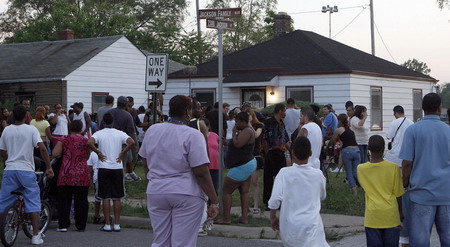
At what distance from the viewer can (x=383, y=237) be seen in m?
7.38

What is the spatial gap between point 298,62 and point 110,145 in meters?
16.4

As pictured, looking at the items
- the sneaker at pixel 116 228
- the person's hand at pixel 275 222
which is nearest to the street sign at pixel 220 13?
the sneaker at pixel 116 228

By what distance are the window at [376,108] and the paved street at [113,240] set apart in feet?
55.1

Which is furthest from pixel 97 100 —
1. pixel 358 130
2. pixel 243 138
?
pixel 243 138

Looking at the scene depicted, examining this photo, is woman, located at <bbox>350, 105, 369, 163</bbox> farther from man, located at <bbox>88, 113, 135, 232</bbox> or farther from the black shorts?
the black shorts

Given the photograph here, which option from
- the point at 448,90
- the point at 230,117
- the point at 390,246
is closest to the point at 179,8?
the point at 230,117

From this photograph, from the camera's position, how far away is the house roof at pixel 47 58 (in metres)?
30.5

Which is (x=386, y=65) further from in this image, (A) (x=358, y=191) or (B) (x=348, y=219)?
(B) (x=348, y=219)

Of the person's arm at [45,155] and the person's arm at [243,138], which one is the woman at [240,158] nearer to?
the person's arm at [243,138]

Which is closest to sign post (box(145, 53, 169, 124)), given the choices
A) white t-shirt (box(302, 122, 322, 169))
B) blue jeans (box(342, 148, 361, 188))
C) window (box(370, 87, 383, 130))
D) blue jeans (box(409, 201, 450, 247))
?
white t-shirt (box(302, 122, 322, 169))

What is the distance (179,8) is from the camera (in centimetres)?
6881

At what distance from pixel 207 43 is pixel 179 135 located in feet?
161

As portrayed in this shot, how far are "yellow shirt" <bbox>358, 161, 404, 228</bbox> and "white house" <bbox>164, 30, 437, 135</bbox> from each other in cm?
1820

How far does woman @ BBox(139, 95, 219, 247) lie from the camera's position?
22.2ft
